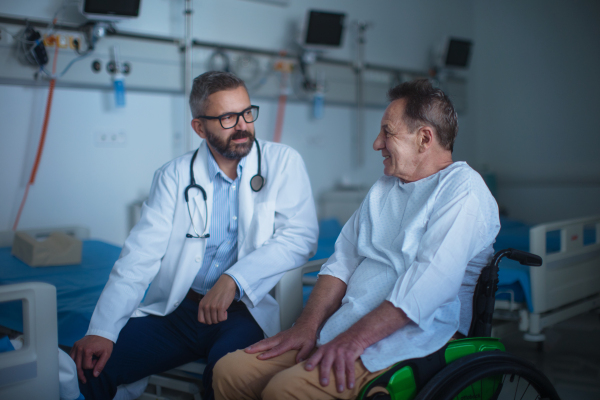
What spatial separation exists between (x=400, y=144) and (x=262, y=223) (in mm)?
556

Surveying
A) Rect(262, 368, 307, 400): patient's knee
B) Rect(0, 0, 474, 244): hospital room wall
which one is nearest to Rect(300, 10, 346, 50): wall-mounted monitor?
Rect(0, 0, 474, 244): hospital room wall

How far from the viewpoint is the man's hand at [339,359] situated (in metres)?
1.02

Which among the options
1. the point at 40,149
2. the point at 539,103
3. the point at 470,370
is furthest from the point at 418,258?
the point at 539,103

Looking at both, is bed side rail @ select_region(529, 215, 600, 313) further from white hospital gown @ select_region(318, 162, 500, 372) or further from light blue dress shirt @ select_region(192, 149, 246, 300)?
light blue dress shirt @ select_region(192, 149, 246, 300)

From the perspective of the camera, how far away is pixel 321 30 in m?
3.46

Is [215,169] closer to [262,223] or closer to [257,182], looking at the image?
[257,182]

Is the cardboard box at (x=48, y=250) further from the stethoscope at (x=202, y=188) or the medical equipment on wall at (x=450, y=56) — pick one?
the medical equipment on wall at (x=450, y=56)

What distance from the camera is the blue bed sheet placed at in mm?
1602

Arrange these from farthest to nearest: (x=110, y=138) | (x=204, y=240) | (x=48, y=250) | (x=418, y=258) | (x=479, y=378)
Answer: (x=110, y=138), (x=48, y=250), (x=204, y=240), (x=418, y=258), (x=479, y=378)

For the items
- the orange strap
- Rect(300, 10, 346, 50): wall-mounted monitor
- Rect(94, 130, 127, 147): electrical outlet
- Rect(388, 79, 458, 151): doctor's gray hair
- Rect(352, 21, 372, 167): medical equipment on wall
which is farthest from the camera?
Rect(352, 21, 372, 167): medical equipment on wall

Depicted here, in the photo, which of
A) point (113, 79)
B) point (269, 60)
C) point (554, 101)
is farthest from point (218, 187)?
point (554, 101)

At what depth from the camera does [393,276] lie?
121 cm

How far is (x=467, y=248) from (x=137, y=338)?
3.34 ft

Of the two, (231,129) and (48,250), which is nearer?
(231,129)
